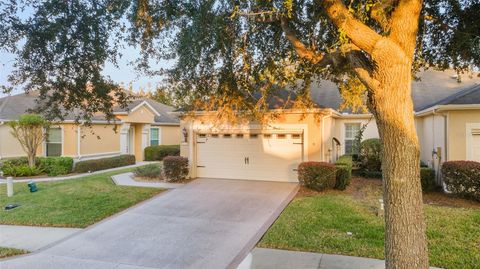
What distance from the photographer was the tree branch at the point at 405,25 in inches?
160

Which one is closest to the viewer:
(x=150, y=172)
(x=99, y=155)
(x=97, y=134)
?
(x=150, y=172)


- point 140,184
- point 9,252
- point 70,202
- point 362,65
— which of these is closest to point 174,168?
point 140,184

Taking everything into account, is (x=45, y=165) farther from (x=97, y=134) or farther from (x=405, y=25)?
(x=405, y=25)

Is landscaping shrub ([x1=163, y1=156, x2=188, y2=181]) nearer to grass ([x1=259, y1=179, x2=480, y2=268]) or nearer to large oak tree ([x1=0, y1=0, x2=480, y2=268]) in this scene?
grass ([x1=259, y1=179, x2=480, y2=268])

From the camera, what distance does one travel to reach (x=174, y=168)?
14.1 meters

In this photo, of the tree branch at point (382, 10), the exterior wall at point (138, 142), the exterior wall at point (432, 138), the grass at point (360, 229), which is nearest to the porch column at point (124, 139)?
the exterior wall at point (138, 142)

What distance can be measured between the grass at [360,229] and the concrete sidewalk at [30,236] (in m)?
4.75

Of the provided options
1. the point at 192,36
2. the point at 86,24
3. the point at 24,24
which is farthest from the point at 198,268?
the point at 24,24

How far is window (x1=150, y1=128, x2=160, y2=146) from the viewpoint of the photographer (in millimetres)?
26583

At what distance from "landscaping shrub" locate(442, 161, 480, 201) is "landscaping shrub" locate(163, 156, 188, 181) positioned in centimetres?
969

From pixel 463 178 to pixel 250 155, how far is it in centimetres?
756

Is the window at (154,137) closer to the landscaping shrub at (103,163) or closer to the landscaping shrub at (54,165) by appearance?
the landscaping shrub at (103,163)

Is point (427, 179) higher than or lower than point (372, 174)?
higher

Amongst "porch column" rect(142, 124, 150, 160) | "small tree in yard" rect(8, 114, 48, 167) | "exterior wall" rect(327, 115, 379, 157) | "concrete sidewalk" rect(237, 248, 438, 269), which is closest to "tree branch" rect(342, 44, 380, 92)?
"concrete sidewalk" rect(237, 248, 438, 269)
